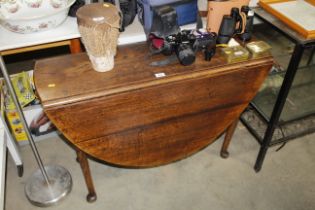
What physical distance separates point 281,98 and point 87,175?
1.00 m

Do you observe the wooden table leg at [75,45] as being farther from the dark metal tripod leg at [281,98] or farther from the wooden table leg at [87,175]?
the dark metal tripod leg at [281,98]

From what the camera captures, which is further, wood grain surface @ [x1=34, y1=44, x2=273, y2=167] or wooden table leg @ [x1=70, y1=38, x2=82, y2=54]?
wooden table leg @ [x1=70, y1=38, x2=82, y2=54]

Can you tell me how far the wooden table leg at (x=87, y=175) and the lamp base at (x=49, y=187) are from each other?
0.14 m

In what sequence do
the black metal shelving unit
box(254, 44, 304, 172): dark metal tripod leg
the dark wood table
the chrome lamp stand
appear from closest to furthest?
the dark wood table < box(254, 44, 304, 172): dark metal tripod leg < the chrome lamp stand < the black metal shelving unit

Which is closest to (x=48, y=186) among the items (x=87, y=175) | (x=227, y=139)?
(x=87, y=175)

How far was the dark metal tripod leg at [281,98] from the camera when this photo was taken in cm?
133

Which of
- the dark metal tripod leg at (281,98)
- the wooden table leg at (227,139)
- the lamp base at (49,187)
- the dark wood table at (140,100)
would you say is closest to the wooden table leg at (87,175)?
the dark wood table at (140,100)

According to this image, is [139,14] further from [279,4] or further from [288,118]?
[288,118]

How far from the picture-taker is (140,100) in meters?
1.25

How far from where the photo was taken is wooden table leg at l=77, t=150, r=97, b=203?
4.61ft

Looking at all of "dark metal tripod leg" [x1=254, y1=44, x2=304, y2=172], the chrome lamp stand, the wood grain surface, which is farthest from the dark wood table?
the chrome lamp stand

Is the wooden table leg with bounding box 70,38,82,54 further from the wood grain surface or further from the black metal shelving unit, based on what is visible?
the black metal shelving unit

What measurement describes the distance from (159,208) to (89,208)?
36cm

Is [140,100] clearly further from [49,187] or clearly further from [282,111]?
[282,111]
